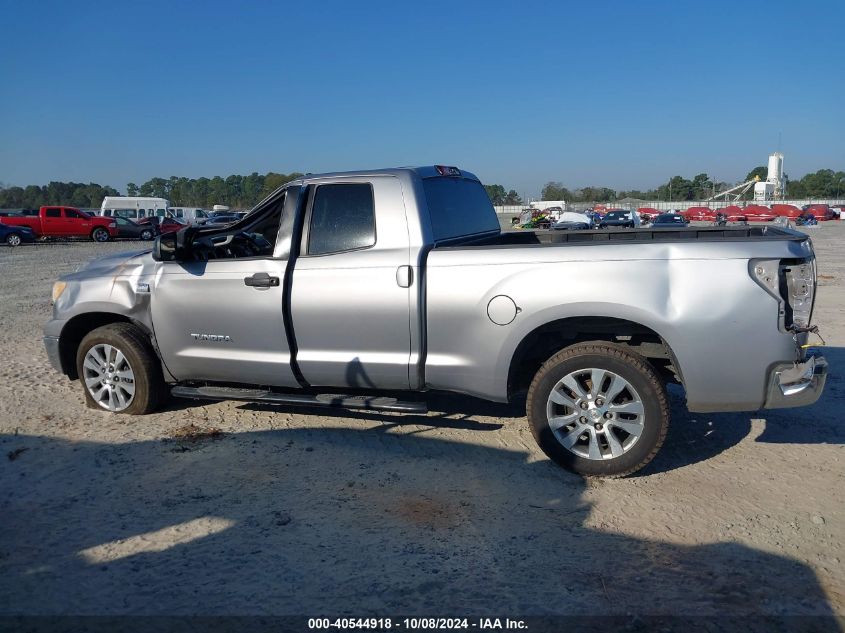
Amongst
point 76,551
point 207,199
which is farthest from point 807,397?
point 207,199

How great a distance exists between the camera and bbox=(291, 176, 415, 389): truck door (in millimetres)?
4555

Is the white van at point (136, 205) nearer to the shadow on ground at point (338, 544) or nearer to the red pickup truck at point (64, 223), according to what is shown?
the red pickup truck at point (64, 223)

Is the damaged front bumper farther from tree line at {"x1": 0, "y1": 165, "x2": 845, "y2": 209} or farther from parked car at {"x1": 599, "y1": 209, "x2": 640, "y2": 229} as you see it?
tree line at {"x1": 0, "y1": 165, "x2": 845, "y2": 209}

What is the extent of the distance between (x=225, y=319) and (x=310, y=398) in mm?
895

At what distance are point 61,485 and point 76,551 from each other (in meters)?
0.93

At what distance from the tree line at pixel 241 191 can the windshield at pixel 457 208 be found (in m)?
104

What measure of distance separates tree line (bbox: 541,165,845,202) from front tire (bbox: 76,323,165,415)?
12339 cm

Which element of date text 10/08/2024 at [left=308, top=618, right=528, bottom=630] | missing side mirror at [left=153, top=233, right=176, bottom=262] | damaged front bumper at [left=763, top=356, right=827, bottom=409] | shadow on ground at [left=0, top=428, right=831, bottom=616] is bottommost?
date text 10/08/2024 at [left=308, top=618, right=528, bottom=630]

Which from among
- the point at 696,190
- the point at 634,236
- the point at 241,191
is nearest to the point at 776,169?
the point at 696,190

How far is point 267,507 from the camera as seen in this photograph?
3.90m

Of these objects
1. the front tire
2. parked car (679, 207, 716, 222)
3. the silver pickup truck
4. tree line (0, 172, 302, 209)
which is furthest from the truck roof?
tree line (0, 172, 302, 209)

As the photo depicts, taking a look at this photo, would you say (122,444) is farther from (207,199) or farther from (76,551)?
(207,199)

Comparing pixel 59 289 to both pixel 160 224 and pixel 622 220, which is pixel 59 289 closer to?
pixel 622 220

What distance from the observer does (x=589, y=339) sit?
451cm
